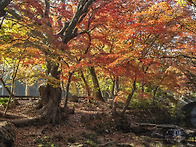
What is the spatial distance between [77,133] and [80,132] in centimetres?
34

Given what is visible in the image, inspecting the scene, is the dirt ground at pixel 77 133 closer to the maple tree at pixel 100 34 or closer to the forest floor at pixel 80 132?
the forest floor at pixel 80 132

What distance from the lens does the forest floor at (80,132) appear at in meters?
8.70

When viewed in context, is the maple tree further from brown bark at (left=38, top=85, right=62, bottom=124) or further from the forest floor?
the forest floor

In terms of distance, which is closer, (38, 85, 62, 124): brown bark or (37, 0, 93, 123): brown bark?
(37, 0, 93, 123): brown bark

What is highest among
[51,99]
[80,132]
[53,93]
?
[53,93]

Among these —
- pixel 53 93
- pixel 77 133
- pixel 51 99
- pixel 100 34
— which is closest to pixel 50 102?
pixel 51 99

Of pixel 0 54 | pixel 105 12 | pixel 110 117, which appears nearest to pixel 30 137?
pixel 0 54

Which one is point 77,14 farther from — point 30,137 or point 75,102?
point 75,102

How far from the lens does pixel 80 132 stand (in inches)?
451

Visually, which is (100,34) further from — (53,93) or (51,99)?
(51,99)

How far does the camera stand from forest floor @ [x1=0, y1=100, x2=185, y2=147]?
28.6 ft

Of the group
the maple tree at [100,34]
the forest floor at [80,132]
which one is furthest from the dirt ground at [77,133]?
the maple tree at [100,34]

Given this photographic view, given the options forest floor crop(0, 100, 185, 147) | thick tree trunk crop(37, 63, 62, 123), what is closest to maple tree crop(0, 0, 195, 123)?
thick tree trunk crop(37, 63, 62, 123)

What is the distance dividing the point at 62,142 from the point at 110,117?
5806 mm
